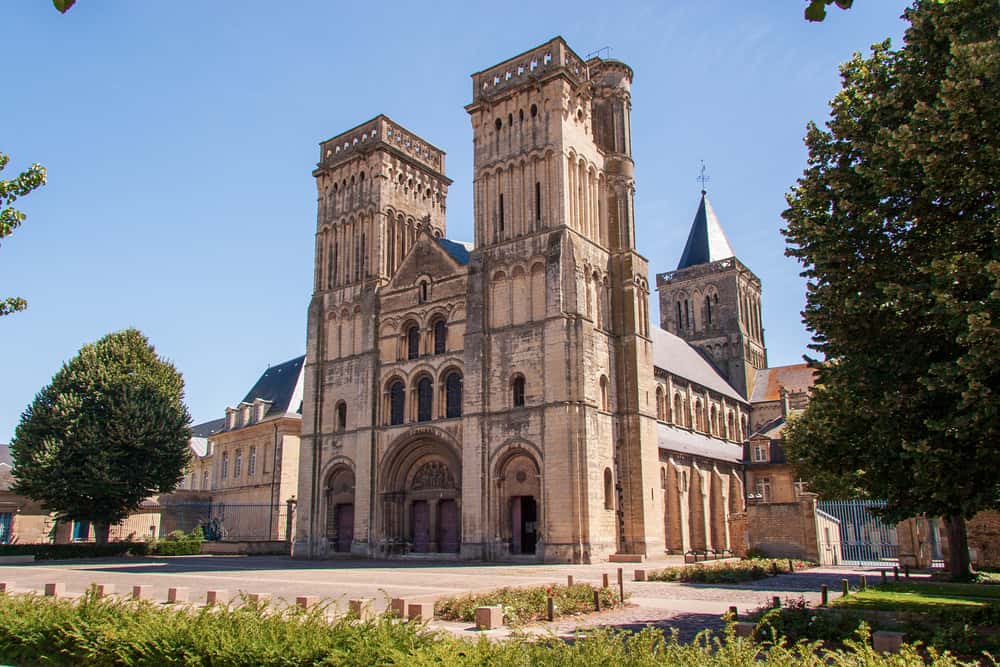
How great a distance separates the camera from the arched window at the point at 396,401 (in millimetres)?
39938

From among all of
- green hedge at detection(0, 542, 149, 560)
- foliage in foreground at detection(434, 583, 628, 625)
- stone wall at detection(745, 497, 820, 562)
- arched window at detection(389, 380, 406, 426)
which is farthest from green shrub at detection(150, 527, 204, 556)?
foliage in foreground at detection(434, 583, 628, 625)

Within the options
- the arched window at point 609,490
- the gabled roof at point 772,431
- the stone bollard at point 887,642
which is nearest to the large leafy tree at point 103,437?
the arched window at point 609,490

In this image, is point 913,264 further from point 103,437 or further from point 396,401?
point 103,437

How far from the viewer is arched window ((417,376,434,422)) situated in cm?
3896

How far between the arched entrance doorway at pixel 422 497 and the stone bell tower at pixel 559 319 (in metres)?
2.57

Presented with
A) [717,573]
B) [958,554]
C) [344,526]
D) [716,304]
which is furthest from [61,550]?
[716,304]

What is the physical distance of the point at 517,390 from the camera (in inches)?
1398

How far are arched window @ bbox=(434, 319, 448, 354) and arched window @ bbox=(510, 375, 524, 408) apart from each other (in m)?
5.03

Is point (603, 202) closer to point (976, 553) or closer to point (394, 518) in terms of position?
point (394, 518)

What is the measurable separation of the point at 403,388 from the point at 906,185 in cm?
3020

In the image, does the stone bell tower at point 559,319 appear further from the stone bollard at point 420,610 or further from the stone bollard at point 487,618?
the stone bollard at point 420,610

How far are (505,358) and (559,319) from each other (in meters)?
3.34

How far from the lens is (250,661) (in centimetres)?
902

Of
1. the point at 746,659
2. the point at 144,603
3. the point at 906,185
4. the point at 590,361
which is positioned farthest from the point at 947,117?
the point at 590,361
